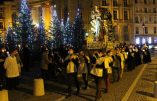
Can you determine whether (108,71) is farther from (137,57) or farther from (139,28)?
(139,28)

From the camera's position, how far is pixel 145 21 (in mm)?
114312

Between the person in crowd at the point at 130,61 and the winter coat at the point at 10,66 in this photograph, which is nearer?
the winter coat at the point at 10,66

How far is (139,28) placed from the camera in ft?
366

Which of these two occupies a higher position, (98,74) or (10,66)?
(10,66)

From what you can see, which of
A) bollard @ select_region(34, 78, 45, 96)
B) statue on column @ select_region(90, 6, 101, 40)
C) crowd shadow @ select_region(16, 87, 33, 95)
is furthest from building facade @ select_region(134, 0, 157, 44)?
bollard @ select_region(34, 78, 45, 96)

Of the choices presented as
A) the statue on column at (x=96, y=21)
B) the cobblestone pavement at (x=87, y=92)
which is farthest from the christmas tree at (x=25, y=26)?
the cobblestone pavement at (x=87, y=92)

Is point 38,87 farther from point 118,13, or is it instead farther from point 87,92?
point 118,13

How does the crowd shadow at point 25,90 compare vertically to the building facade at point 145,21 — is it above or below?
below

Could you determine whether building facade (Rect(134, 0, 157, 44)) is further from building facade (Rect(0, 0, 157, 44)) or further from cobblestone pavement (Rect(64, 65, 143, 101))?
cobblestone pavement (Rect(64, 65, 143, 101))

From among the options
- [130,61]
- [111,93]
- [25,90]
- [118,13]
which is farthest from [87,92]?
[118,13]

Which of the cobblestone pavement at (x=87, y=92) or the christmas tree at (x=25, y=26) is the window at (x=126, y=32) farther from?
the cobblestone pavement at (x=87, y=92)

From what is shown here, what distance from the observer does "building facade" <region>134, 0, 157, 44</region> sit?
363 ft

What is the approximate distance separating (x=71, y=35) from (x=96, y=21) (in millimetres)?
20187

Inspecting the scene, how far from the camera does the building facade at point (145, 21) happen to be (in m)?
111
